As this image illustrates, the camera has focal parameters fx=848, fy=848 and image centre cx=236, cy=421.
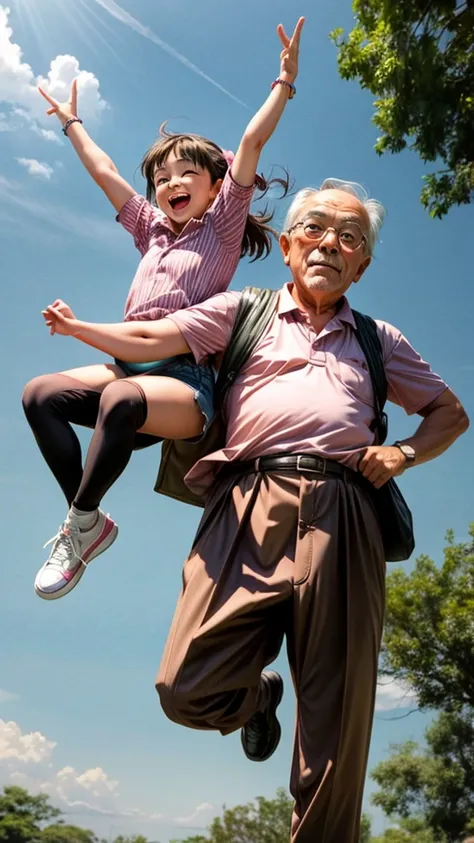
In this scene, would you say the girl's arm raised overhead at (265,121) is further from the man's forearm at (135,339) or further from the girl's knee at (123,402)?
the girl's knee at (123,402)

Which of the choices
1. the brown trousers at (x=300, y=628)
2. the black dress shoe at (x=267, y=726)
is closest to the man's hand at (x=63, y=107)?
the brown trousers at (x=300, y=628)

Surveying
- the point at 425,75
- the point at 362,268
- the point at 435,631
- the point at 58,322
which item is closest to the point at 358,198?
the point at 362,268

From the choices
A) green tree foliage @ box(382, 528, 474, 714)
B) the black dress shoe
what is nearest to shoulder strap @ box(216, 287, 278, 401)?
the black dress shoe

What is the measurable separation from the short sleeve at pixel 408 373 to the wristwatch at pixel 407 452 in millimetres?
301

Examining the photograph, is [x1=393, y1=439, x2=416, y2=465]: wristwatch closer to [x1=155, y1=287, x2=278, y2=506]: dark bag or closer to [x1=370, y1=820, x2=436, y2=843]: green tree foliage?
[x1=155, y1=287, x2=278, y2=506]: dark bag

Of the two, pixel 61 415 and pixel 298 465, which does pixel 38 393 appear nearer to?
pixel 61 415

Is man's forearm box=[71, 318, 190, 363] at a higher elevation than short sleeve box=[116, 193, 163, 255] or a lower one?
lower

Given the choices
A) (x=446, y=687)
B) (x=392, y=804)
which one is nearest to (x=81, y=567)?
(x=446, y=687)

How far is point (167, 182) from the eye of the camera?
3.54 metres

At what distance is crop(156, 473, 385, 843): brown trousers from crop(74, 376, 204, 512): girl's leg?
360 millimetres

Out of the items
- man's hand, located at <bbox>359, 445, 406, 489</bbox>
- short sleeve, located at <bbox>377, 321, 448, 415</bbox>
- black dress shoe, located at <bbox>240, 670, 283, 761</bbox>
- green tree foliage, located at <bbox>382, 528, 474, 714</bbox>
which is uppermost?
green tree foliage, located at <bbox>382, 528, 474, 714</bbox>

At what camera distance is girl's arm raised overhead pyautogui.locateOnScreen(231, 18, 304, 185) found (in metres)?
3.24

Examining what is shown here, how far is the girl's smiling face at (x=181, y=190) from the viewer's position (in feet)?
11.4

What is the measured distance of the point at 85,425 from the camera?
3.06 meters
